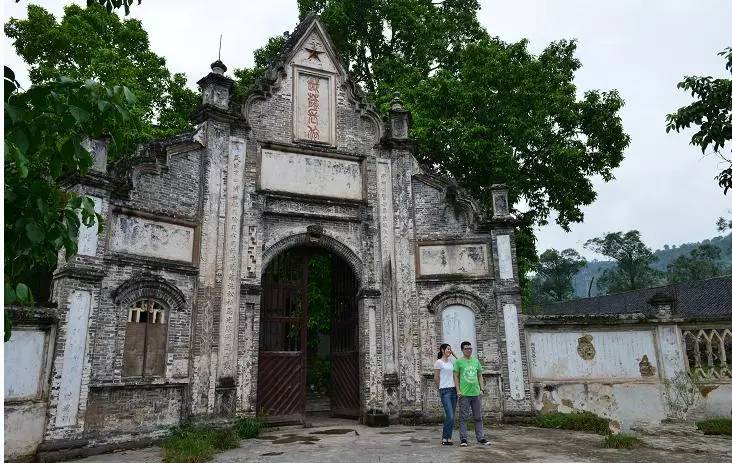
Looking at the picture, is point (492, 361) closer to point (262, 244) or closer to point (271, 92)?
point (262, 244)

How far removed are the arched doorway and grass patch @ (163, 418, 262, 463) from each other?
879 mm

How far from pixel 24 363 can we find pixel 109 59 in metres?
10.3

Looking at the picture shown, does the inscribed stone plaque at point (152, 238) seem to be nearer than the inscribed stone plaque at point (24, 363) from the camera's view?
No

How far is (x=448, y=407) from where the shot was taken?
8.88 metres

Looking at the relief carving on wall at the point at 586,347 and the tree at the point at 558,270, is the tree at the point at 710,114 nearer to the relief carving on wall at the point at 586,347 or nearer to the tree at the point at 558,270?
the relief carving on wall at the point at 586,347

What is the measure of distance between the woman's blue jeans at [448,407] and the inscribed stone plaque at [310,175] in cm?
526

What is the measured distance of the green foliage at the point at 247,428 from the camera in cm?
974

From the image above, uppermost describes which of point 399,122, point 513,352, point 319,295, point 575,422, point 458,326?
point 399,122

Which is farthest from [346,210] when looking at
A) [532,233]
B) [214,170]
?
[532,233]

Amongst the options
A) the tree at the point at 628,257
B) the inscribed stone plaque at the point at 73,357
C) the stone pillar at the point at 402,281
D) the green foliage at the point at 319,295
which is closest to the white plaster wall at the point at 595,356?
the stone pillar at the point at 402,281

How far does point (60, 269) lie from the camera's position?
8.94m

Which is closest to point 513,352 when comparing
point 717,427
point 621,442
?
point 621,442

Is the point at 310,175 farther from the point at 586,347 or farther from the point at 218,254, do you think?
the point at 586,347

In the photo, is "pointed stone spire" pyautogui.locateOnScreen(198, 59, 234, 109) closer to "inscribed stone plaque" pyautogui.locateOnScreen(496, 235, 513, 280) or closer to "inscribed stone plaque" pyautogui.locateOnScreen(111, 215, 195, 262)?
"inscribed stone plaque" pyautogui.locateOnScreen(111, 215, 195, 262)
